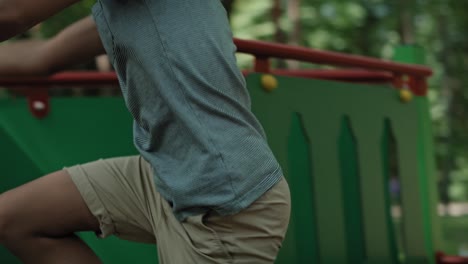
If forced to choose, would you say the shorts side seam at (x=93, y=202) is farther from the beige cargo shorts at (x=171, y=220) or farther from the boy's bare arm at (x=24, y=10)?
the boy's bare arm at (x=24, y=10)

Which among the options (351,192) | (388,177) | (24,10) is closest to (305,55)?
(351,192)

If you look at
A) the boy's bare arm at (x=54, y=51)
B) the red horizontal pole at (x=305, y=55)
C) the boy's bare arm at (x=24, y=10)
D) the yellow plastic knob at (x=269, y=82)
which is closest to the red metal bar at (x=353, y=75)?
the red horizontal pole at (x=305, y=55)

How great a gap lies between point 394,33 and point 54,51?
36.2 ft

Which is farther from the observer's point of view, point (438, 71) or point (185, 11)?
point (438, 71)

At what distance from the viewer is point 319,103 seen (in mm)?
3828

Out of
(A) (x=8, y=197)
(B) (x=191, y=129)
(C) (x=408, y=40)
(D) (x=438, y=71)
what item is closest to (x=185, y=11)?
(B) (x=191, y=129)

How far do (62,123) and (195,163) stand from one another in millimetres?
1282

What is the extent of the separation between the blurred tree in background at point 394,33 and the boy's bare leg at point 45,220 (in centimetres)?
765

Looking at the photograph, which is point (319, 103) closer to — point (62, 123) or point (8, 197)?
point (62, 123)

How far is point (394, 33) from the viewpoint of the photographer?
13.3 m

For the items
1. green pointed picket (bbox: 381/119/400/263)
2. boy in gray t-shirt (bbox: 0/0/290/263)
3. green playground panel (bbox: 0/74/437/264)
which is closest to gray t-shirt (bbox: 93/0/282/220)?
boy in gray t-shirt (bbox: 0/0/290/263)

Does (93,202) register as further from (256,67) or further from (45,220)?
(256,67)

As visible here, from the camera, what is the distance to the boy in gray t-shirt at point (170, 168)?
2.14 meters

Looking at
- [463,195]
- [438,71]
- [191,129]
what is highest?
[191,129]
